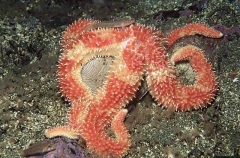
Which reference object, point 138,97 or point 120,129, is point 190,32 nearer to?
point 138,97

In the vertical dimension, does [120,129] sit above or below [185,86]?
below

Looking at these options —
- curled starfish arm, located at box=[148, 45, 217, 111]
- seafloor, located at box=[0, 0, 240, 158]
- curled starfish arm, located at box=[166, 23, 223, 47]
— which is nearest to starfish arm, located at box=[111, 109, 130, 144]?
seafloor, located at box=[0, 0, 240, 158]

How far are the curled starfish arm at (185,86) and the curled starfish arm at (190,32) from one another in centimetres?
24

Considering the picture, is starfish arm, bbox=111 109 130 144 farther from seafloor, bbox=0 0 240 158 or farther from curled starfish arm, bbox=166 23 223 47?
curled starfish arm, bbox=166 23 223 47

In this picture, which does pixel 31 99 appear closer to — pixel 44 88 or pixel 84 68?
pixel 44 88

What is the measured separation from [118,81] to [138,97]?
50 cm

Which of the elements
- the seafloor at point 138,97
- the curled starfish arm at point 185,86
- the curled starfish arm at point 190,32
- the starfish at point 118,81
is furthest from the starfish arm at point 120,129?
the curled starfish arm at point 190,32

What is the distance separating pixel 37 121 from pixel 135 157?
4.30 ft

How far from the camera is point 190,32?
3572 mm

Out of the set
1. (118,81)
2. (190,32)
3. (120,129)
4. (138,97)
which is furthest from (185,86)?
(120,129)

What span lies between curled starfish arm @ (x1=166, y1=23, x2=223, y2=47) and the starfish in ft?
0.81

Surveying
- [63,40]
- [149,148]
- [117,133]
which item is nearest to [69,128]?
[117,133]

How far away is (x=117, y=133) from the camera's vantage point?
3014 mm

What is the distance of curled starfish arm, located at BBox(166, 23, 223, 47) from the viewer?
354cm
